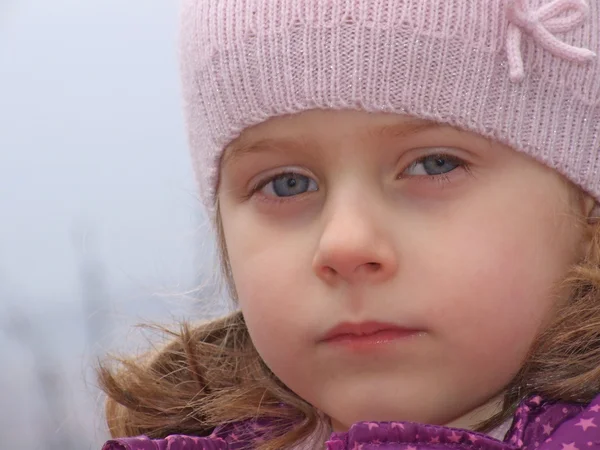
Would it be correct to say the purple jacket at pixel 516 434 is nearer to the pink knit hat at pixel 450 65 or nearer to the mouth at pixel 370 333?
the mouth at pixel 370 333

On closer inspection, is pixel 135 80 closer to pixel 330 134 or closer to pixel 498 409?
pixel 330 134

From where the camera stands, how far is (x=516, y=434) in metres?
0.95

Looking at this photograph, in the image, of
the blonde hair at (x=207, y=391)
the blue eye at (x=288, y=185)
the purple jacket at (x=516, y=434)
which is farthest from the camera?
the blonde hair at (x=207, y=391)

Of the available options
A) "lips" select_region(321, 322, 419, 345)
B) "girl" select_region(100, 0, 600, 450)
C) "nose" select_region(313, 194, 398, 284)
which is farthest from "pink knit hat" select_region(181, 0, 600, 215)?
"lips" select_region(321, 322, 419, 345)

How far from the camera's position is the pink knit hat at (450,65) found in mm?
942

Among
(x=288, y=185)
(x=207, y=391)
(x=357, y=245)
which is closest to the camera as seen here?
(x=357, y=245)

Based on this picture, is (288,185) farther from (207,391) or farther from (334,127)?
(207,391)

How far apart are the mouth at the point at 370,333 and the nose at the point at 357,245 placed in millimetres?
44

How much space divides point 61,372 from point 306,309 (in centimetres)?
83

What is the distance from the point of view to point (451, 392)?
0.95 meters

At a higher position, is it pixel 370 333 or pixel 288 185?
pixel 288 185

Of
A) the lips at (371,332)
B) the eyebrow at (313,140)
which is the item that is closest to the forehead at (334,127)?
the eyebrow at (313,140)

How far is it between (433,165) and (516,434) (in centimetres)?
27

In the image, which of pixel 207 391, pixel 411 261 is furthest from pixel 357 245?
pixel 207 391
